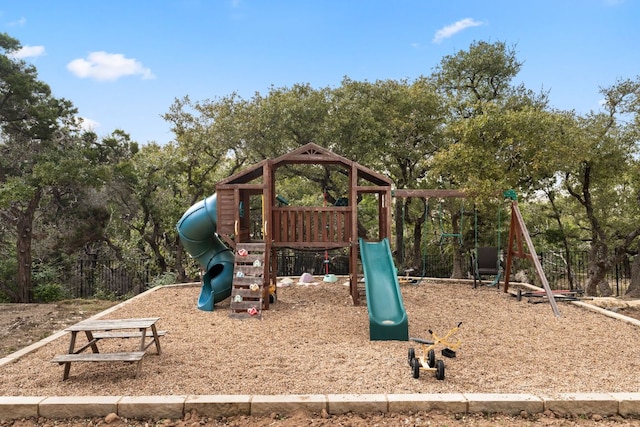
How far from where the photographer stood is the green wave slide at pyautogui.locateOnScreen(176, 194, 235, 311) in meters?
9.51

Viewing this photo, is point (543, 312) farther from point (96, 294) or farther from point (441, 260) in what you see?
point (96, 294)

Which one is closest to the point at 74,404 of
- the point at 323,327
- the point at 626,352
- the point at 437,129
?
the point at 323,327

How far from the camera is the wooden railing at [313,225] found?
31.8ft

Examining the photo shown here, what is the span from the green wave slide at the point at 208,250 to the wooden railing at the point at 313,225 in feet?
4.26

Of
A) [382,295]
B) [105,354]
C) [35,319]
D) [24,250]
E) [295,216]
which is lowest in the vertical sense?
[35,319]

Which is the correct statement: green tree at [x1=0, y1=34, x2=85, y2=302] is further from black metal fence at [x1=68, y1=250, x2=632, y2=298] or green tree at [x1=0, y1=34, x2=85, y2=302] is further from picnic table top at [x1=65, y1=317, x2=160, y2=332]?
picnic table top at [x1=65, y1=317, x2=160, y2=332]

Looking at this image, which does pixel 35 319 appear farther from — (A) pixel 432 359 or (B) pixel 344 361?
(A) pixel 432 359

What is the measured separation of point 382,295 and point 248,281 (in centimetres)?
273

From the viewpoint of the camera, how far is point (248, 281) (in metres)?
8.91

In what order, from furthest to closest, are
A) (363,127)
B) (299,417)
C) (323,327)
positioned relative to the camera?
(363,127) < (323,327) < (299,417)

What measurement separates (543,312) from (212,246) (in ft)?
23.2

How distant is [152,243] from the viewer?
18469 millimetres

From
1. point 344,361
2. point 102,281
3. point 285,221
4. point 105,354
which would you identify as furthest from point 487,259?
point 102,281

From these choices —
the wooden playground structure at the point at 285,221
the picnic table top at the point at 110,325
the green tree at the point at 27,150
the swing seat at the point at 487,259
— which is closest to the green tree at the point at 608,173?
the swing seat at the point at 487,259
